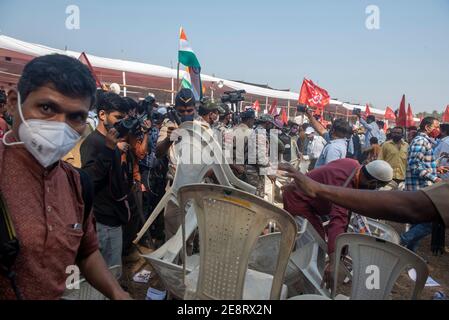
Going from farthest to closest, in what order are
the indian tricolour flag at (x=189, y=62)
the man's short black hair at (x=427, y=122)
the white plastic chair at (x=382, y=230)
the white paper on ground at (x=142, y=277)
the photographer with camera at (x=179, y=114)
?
the indian tricolour flag at (x=189, y=62)
the man's short black hair at (x=427, y=122)
the photographer with camera at (x=179, y=114)
the white paper on ground at (x=142, y=277)
the white plastic chair at (x=382, y=230)

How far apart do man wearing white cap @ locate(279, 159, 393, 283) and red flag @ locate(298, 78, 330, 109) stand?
901cm

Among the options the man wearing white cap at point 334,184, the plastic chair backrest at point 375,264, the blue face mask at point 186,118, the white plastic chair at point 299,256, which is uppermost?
the blue face mask at point 186,118

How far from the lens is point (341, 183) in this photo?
2.69m

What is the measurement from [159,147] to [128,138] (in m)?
0.72

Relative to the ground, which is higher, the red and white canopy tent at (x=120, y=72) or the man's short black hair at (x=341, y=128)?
the red and white canopy tent at (x=120, y=72)

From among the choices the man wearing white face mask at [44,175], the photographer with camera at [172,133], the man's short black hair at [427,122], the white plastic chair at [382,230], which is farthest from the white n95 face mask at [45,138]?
the man's short black hair at [427,122]

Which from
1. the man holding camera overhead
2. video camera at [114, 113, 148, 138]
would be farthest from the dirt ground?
the man holding camera overhead

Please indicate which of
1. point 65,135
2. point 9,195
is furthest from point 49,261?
point 65,135

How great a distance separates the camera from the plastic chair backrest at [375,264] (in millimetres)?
1958

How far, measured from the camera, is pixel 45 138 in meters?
1.13

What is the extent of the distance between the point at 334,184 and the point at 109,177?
6.51 ft

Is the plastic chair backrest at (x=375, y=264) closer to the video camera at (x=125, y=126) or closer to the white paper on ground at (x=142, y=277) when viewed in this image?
the video camera at (x=125, y=126)

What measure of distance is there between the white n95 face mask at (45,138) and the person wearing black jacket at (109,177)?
4.04 ft

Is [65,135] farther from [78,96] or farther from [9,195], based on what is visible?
[9,195]
